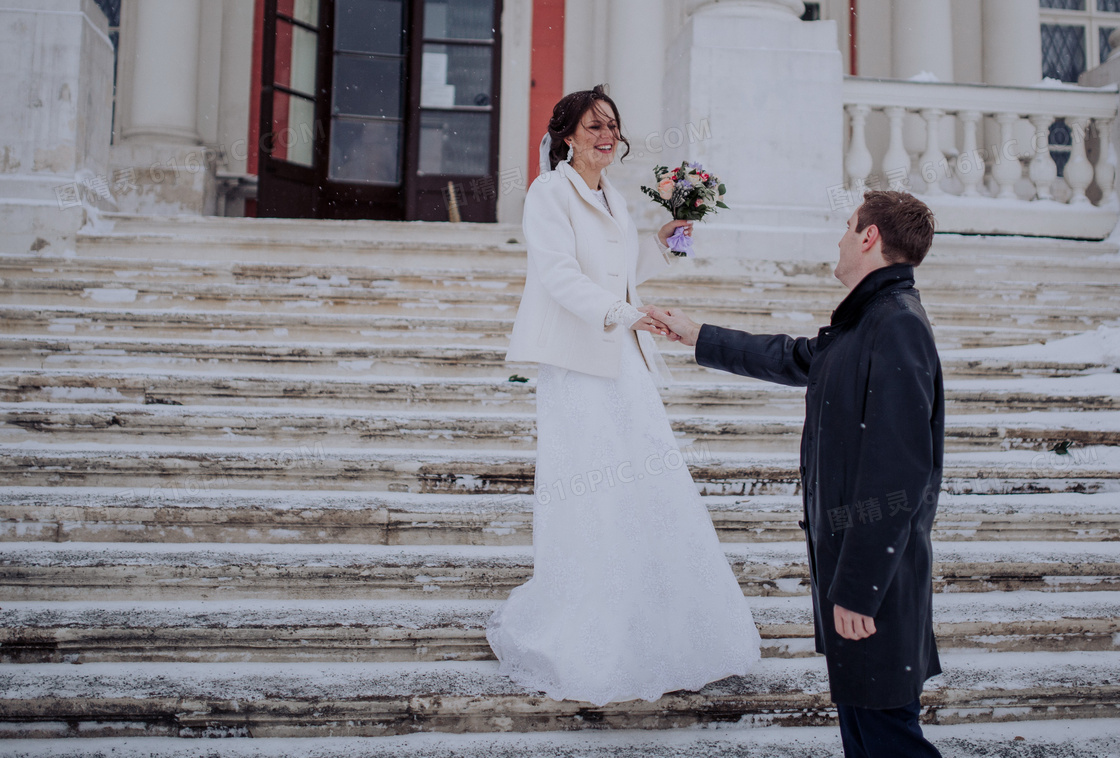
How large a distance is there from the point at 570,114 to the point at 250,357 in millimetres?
2643

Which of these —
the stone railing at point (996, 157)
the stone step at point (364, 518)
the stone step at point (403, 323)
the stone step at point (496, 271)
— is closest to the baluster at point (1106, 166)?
the stone railing at point (996, 157)

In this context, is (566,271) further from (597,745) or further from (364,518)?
(364,518)

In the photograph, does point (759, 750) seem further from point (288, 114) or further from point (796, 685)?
point (288, 114)

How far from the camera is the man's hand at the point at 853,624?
1.61 metres

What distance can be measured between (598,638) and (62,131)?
5833 mm

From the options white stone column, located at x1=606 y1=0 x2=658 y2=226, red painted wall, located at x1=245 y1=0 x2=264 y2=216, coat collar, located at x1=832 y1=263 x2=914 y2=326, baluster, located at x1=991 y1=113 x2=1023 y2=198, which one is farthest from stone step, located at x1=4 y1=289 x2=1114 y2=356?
red painted wall, located at x1=245 y1=0 x2=264 y2=216

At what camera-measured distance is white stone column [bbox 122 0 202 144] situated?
26.4 ft

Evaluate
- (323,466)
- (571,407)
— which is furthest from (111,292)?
(571,407)

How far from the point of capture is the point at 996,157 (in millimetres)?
6590

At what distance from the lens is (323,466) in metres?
3.51

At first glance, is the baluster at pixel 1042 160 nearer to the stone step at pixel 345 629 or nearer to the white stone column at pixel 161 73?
the stone step at pixel 345 629

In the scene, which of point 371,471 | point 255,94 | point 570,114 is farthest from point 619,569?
Answer: point 255,94

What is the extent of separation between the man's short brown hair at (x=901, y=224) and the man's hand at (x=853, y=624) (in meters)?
0.76

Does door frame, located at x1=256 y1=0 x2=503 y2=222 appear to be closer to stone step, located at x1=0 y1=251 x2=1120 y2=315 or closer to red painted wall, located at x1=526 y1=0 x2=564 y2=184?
red painted wall, located at x1=526 y1=0 x2=564 y2=184
